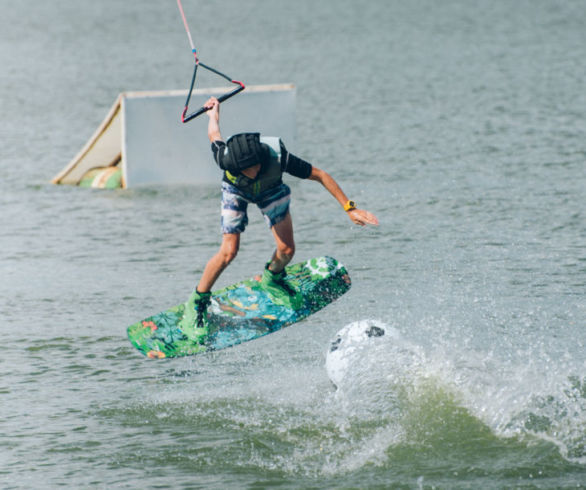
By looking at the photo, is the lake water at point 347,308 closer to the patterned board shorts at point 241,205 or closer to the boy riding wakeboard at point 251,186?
the boy riding wakeboard at point 251,186

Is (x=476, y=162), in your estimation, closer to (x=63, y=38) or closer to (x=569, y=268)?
(x=569, y=268)

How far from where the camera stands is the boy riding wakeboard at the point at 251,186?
384 inches

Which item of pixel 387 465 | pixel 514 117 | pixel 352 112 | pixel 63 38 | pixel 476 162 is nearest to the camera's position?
pixel 387 465

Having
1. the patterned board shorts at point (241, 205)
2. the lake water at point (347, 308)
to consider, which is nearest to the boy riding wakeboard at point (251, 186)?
the patterned board shorts at point (241, 205)

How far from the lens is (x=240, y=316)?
10820 millimetres

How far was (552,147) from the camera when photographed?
2206 cm

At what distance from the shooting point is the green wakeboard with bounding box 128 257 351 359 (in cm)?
1062

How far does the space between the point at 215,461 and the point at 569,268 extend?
269 inches

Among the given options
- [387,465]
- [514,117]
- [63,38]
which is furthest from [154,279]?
[63,38]

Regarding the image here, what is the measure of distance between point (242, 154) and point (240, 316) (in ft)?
6.28

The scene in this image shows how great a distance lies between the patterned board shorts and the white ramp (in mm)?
9277

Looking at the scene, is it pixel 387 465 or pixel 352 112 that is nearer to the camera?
pixel 387 465

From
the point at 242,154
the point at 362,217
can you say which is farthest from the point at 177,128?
the point at 362,217

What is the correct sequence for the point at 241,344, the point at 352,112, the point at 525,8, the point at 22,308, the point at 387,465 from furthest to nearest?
the point at 525,8 < the point at 352,112 < the point at 22,308 < the point at 241,344 < the point at 387,465
